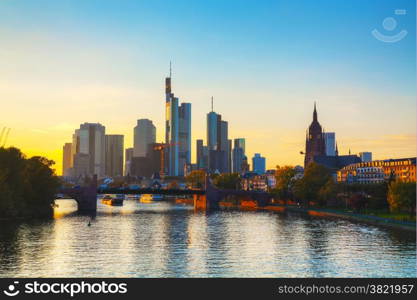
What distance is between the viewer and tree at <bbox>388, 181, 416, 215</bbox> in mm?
112938

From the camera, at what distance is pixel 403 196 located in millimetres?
115062

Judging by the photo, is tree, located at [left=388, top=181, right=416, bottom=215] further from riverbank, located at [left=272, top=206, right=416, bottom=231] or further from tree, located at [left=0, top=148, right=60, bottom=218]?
Answer: tree, located at [left=0, top=148, right=60, bottom=218]

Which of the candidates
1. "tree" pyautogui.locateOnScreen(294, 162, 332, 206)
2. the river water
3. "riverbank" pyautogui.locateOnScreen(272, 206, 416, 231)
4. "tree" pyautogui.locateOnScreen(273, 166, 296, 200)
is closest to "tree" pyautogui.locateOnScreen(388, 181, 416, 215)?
"riverbank" pyautogui.locateOnScreen(272, 206, 416, 231)

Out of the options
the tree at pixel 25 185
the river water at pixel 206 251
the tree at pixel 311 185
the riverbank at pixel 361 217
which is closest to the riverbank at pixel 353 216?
the riverbank at pixel 361 217

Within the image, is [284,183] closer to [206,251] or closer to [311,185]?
[311,185]

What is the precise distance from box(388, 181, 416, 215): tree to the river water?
13477 millimetres

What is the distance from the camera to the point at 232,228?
103812 mm

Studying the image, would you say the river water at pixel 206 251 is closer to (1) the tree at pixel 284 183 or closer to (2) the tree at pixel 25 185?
(2) the tree at pixel 25 185

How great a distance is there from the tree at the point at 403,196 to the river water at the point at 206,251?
13.5m

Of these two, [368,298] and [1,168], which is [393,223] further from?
[1,168]

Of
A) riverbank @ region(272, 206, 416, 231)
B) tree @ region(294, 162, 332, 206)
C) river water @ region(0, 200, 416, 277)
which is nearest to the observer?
river water @ region(0, 200, 416, 277)

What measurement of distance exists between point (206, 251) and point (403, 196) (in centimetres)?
6089

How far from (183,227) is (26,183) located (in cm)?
3979

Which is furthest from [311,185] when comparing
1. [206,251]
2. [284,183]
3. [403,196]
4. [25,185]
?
[206,251]
